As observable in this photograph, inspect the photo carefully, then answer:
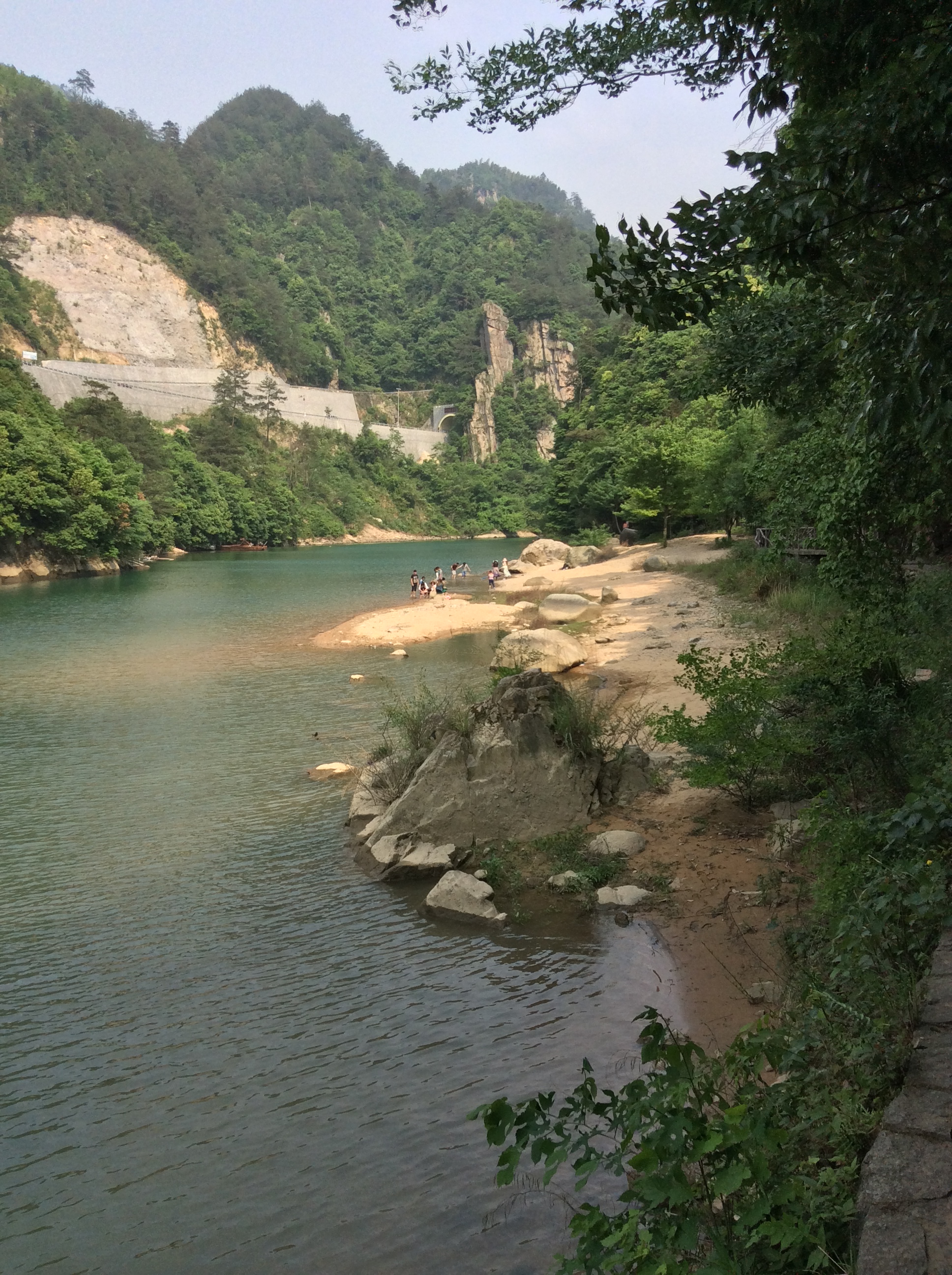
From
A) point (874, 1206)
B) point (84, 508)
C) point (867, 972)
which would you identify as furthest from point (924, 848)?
point (84, 508)

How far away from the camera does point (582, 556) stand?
47.3m

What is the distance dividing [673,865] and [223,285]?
12115cm

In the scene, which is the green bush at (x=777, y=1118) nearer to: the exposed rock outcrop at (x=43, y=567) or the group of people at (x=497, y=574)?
the group of people at (x=497, y=574)

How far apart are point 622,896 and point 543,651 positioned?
36.6 feet

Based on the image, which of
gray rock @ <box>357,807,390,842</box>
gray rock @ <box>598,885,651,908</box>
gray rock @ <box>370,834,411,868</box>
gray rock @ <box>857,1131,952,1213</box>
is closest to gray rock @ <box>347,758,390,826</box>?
gray rock @ <box>357,807,390,842</box>

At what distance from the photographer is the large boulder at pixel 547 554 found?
47.7 metres

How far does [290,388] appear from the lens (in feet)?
352

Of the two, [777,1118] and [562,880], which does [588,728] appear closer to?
[562,880]

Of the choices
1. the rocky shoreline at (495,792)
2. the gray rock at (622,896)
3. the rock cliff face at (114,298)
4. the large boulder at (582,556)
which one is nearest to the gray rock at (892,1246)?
the gray rock at (622,896)

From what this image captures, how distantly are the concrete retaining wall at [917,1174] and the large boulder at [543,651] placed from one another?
48.3 ft

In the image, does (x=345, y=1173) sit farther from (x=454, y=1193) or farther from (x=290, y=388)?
(x=290, y=388)

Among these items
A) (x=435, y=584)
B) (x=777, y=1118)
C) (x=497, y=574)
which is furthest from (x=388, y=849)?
(x=497, y=574)

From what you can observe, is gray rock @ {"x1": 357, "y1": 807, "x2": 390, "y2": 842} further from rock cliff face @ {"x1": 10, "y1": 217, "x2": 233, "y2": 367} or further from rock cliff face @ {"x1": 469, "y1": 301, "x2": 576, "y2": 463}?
rock cliff face @ {"x1": 469, "y1": 301, "x2": 576, "y2": 463}

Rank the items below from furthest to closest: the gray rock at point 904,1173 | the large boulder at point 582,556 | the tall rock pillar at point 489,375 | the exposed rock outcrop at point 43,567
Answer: the tall rock pillar at point 489,375 < the exposed rock outcrop at point 43,567 < the large boulder at point 582,556 < the gray rock at point 904,1173
